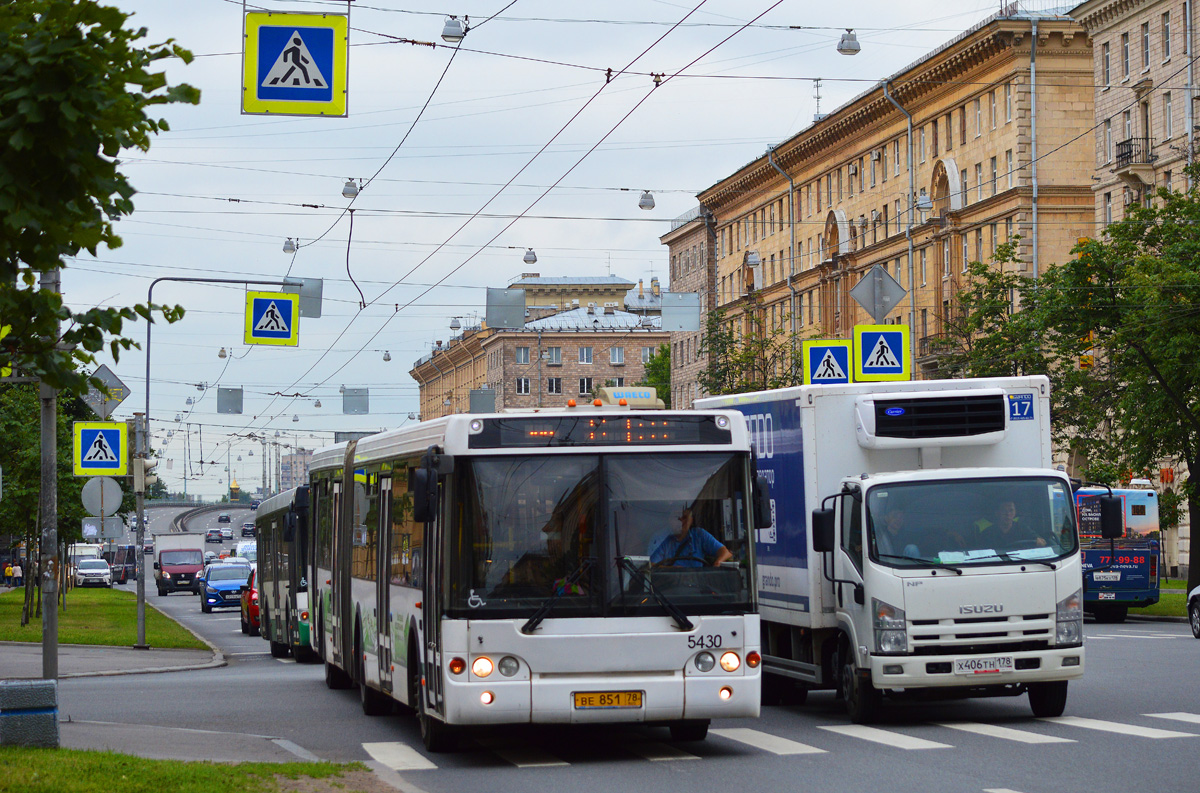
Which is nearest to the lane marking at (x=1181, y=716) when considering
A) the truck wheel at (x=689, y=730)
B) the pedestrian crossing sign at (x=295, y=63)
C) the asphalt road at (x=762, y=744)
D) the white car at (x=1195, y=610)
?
the asphalt road at (x=762, y=744)

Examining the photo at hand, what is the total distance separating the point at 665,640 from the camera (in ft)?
42.2

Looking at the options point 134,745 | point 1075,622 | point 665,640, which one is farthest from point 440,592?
point 1075,622

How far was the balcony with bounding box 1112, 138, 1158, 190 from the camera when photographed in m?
61.1

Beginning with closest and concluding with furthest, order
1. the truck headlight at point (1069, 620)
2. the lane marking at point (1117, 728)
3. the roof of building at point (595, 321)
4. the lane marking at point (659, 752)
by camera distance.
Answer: the lane marking at point (659, 752) < the lane marking at point (1117, 728) < the truck headlight at point (1069, 620) < the roof of building at point (595, 321)

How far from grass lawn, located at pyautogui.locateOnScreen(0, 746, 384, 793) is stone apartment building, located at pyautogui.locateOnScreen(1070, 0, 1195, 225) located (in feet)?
165

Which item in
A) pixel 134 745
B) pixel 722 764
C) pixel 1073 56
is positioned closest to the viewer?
pixel 722 764

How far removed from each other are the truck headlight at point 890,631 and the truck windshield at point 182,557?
67.3 m

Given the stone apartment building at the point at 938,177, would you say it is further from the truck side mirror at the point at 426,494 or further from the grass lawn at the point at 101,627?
the truck side mirror at the point at 426,494

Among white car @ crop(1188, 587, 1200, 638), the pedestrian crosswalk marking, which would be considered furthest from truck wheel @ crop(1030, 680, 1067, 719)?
white car @ crop(1188, 587, 1200, 638)

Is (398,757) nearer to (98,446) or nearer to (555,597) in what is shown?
(555,597)

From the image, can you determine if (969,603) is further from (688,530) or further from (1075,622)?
(688,530)

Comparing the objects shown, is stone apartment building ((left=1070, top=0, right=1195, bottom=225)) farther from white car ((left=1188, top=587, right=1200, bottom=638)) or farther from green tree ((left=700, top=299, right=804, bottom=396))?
white car ((left=1188, top=587, right=1200, bottom=638))

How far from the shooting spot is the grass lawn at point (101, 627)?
112 ft

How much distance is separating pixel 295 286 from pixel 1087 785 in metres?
23.9
